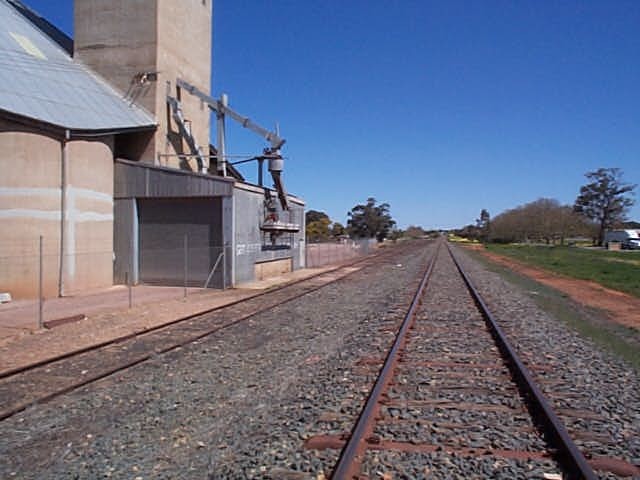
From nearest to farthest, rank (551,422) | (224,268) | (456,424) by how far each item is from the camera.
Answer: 1. (551,422)
2. (456,424)
3. (224,268)

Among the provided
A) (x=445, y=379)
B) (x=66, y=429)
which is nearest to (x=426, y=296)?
(x=445, y=379)

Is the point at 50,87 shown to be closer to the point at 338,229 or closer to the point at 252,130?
the point at 252,130

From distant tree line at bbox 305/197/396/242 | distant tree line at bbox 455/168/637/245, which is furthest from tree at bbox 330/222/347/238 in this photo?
distant tree line at bbox 455/168/637/245

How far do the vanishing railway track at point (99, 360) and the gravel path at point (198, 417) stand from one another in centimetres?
28

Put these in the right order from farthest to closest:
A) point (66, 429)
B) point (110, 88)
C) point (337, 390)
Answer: point (110, 88) → point (337, 390) → point (66, 429)

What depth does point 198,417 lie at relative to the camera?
237 inches

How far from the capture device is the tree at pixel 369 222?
11619cm

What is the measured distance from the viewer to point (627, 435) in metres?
5.36

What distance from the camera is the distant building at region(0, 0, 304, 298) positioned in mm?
16797

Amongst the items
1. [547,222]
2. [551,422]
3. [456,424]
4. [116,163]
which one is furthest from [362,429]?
[547,222]

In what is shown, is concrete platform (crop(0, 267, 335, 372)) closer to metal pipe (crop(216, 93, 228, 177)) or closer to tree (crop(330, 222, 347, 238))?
metal pipe (crop(216, 93, 228, 177))

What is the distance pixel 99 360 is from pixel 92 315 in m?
5.16

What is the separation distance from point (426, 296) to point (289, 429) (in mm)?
12930

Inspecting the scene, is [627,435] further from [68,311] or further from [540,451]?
[68,311]
